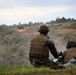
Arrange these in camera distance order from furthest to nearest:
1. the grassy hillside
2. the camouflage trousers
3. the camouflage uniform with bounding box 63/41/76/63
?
the grassy hillside, the camouflage uniform with bounding box 63/41/76/63, the camouflage trousers

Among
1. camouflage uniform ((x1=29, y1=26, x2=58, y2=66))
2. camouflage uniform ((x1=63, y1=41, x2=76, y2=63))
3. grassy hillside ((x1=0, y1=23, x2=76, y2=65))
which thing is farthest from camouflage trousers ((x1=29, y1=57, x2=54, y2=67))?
grassy hillside ((x1=0, y1=23, x2=76, y2=65))

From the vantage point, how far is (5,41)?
35719mm

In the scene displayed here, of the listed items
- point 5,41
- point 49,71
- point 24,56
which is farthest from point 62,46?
point 49,71

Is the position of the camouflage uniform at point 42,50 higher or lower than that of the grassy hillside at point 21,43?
higher

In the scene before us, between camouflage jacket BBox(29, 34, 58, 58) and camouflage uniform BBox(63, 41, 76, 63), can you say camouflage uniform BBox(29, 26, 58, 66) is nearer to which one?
camouflage jacket BBox(29, 34, 58, 58)

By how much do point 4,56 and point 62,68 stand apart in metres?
21.1

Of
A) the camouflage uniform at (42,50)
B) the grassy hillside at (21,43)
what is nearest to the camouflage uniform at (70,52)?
the camouflage uniform at (42,50)

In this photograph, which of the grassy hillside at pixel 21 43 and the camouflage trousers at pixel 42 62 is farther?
the grassy hillside at pixel 21 43

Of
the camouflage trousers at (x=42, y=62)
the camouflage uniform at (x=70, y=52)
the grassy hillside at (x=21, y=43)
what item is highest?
the camouflage uniform at (x=70, y=52)

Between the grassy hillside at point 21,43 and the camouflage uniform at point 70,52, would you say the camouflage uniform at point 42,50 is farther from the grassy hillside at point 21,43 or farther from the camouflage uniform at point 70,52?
the grassy hillside at point 21,43

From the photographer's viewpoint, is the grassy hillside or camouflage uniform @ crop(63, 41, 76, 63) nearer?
camouflage uniform @ crop(63, 41, 76, 63)

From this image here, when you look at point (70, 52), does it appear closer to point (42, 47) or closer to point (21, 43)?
point (42, 47)

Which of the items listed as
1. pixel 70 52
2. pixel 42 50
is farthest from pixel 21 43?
pixel 42 50

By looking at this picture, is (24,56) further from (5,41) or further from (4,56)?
(5,41)
